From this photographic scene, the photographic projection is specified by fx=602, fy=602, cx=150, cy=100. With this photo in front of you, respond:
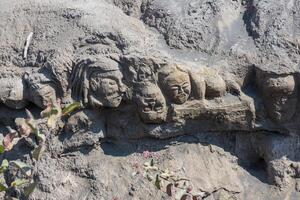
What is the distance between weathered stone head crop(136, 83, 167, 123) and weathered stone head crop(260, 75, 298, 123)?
397 millimetres

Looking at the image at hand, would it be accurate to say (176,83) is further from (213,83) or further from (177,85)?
(213,83)

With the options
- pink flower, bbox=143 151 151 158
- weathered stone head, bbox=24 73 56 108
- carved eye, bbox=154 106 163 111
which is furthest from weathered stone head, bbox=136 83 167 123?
weathered stone head, bbox=24 73 56 108

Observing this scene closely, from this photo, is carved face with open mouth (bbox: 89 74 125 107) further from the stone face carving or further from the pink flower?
the stone face carving

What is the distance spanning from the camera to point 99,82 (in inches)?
89.6

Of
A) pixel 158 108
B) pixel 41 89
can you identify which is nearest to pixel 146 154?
pixel 158 108

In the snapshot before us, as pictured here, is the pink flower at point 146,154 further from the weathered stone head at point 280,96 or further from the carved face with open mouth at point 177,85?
the weathered stone head at point 280,96

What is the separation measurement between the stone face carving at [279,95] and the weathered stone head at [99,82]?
54 cm

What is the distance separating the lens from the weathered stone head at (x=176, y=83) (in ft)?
7.39

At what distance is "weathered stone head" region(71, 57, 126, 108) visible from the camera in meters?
2.27

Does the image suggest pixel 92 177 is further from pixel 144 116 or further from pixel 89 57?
pixel 89 57

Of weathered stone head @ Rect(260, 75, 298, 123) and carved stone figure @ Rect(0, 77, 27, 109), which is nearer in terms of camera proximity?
weathered stone head @ Rect(260, 75, 298, 123)

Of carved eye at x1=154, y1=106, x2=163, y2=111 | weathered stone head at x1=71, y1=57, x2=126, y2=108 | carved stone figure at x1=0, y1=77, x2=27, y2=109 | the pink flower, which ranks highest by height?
weathered stone head at x1=71, y1=57, x2=126, y2=108

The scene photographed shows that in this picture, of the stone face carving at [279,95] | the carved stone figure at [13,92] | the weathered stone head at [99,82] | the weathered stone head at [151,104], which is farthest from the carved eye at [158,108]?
the carved stone figure at [13,92]

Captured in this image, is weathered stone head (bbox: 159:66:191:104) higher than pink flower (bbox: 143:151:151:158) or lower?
higher
